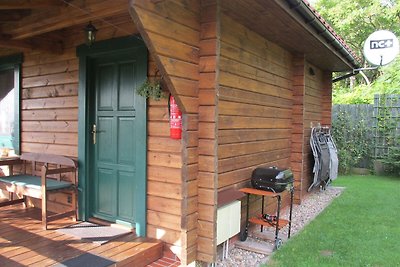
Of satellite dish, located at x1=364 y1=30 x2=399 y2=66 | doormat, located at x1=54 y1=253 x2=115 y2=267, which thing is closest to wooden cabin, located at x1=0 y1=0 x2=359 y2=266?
doormat, located at x1=54 y1=253 x2=115 y2=267

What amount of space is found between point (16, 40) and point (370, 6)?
1501cm

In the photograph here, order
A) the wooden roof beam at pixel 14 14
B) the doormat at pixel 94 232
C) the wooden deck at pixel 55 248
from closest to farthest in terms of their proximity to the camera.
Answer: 1. the wooden deck at pixel 55 248
2. the doormat at pixel 94 232
3. the wooden roof beam at pixel 14 14

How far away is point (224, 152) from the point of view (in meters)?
3.48

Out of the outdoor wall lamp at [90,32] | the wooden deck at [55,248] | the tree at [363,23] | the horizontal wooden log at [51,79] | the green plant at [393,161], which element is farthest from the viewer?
the tree at [363,23]

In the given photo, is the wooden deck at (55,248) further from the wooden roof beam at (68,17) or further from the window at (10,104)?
the wooden roof beam at (68,17)

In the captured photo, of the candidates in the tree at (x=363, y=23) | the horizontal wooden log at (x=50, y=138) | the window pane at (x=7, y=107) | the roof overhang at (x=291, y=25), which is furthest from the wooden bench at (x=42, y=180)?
the tree at (x=363, y=23)

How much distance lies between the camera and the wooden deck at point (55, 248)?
2.78 metres

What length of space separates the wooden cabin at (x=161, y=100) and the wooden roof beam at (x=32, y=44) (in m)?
0.01

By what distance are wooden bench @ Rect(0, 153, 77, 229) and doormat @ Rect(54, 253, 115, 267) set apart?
957 millimetres

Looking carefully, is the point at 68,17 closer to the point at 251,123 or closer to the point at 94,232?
the point at 94,232

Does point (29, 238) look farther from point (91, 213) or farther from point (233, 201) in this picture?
point (233, 201)

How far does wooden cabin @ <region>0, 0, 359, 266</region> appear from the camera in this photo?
9.27ft

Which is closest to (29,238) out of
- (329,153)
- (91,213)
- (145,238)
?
(91,213)

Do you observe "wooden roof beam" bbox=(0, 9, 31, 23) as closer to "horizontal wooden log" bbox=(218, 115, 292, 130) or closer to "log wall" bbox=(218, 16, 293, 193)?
"log wall" bbox=(218, 16, 293, 193)
